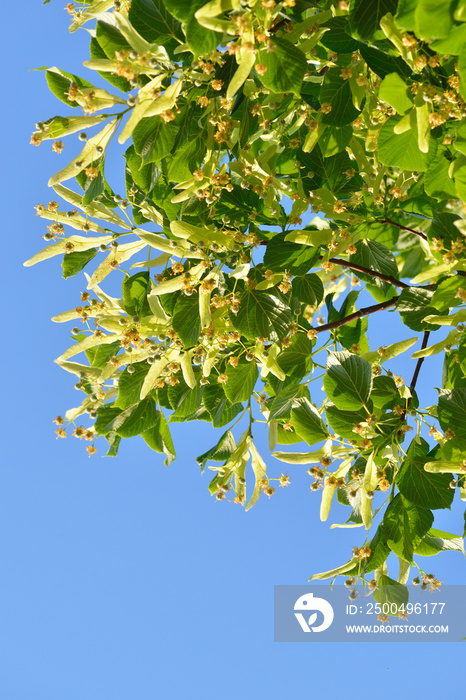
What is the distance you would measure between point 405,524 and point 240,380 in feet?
2.28

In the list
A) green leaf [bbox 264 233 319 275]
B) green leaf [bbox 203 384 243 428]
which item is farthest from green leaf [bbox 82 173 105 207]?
green leaf [bbox 203 384 243 428]

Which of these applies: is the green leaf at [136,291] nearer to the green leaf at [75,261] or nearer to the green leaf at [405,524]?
the green leaf at [75,261]

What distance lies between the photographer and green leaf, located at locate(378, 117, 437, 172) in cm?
157

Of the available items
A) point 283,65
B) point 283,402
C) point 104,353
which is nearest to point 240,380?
point 283,402

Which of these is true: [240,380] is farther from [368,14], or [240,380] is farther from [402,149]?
[368,14]

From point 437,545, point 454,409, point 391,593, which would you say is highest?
point 454,409

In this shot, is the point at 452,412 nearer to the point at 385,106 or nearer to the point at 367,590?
the point at 367,590

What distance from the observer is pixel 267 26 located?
130 cm

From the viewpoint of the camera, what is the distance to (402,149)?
1.60 meters

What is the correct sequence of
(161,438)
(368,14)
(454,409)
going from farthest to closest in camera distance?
(161,438) → (454,409) → (368,14)

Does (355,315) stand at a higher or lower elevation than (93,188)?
lower

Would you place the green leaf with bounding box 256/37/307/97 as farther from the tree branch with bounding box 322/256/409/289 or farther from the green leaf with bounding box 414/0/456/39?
the tree branch with bounding box 322/256/409/289

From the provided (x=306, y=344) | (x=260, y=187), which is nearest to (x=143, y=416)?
(x=306, y=344)

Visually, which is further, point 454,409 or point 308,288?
point 308,288
